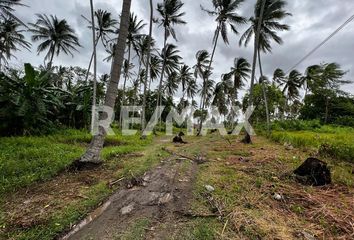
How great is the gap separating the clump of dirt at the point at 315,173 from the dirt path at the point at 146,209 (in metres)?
2.49

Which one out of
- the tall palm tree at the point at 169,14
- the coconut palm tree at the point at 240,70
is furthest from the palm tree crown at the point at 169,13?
the coconut palm tree at the point at 240,70

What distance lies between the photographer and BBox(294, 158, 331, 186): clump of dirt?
5.16 m

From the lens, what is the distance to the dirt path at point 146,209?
320 cm

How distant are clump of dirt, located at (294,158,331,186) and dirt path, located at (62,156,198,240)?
2.49 metres

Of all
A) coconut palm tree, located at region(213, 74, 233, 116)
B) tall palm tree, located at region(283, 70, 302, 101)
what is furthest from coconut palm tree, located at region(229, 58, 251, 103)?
tall palm tree, located at region(283, 70, 302, 101)

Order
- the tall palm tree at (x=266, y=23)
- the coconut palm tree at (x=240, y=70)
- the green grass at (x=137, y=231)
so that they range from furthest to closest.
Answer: the coconut palm tree at (x=240, y=70), the tall palm tree at (x=266, y=23), the green grass at (x=137, y=231)

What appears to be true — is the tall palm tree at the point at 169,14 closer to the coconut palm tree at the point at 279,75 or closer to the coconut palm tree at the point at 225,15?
the coconut palm tree at the point at 225,15

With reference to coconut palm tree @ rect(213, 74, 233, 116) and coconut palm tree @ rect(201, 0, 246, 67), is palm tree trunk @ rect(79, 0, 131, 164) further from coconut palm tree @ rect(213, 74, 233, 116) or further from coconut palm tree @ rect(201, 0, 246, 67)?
coconut palm tree @ rect(213, 74, 233, 116)

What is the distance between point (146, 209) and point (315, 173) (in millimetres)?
3787

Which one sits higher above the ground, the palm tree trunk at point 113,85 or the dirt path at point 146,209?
the palm tree trunk at point 113,85

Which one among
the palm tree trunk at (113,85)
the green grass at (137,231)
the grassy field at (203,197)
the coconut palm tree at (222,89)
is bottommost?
the green grass at (137,231)

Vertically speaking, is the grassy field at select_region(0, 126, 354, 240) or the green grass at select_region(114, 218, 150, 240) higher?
the grassy field at select_region(0, 126, 354, 240)

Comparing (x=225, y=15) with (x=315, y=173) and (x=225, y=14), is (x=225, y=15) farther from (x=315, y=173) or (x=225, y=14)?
(x=315, y=173)

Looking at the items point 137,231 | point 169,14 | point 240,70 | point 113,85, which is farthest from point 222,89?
point 137,231
